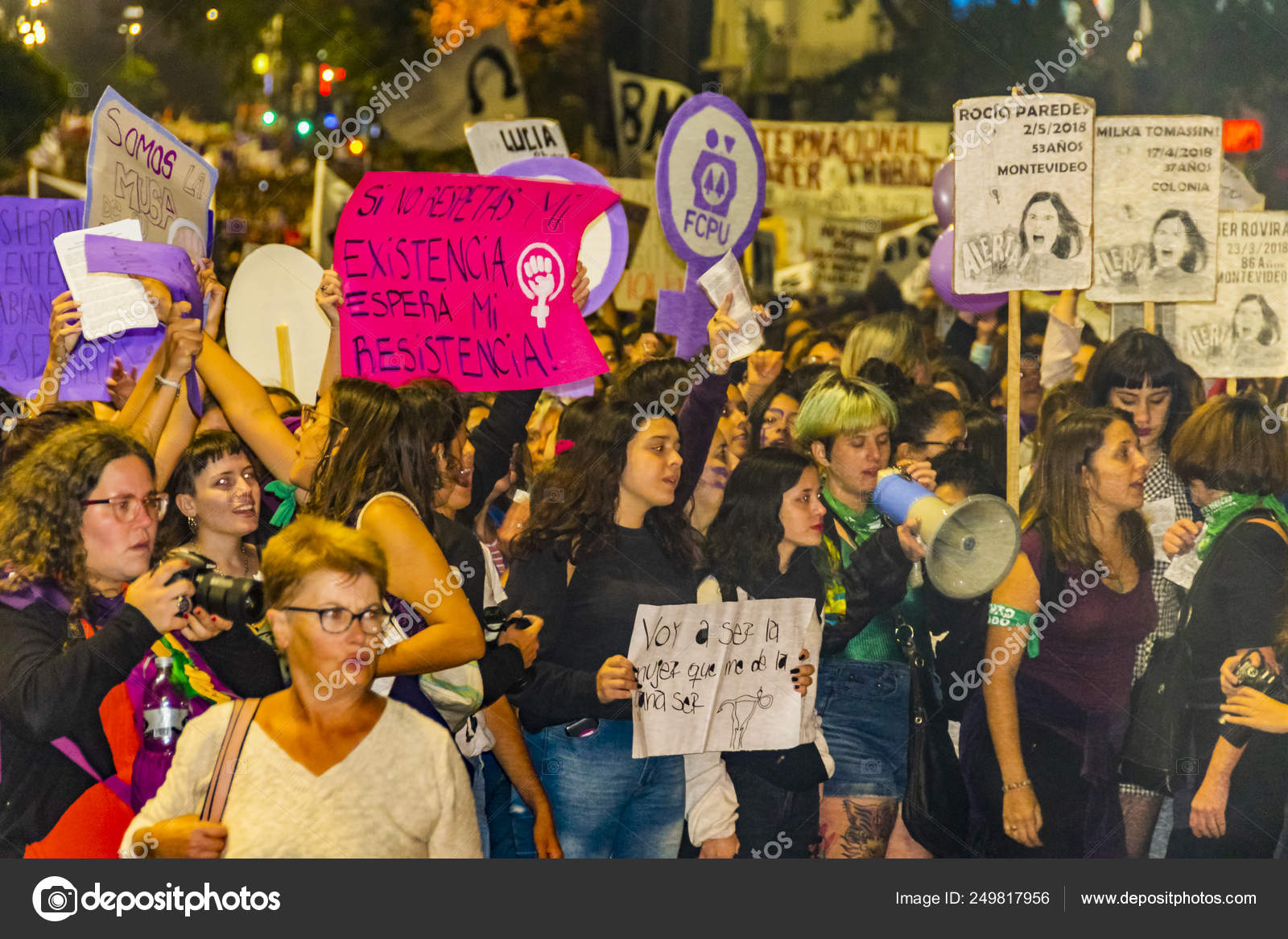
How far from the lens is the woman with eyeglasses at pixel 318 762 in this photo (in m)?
3.22

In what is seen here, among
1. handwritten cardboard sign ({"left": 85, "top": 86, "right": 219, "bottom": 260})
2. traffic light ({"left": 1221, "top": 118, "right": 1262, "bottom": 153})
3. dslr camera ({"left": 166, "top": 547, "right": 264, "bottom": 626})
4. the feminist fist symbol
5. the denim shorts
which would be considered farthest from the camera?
traffic light ({"left": 1221, "top": 118, "right": 1262, "bottom": 153})

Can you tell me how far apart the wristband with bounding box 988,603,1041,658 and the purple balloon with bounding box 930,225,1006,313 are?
3.52 ft

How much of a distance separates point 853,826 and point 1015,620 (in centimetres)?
90

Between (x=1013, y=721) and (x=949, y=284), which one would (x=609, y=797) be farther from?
(x=949, y=284)

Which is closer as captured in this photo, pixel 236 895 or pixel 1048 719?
pixel 236 895

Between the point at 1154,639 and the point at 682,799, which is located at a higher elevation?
the point at 1154,639

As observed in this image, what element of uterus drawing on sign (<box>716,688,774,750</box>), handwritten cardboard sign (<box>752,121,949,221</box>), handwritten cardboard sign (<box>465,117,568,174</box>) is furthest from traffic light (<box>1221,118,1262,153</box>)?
uterus drawing on sign (<box>716,688,774,750</box>)

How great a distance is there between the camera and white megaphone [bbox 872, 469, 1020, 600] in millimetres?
4211

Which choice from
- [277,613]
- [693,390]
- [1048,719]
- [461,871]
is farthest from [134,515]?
[1048,719]

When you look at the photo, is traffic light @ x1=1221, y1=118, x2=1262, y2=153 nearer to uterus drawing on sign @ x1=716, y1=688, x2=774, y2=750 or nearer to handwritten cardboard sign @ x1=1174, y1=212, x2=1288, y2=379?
handwritten cardboard sign @ x1=1174, y1=212, x2=1288, y2=379

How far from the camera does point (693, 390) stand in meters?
4.27

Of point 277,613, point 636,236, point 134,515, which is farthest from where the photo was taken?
point 636,236

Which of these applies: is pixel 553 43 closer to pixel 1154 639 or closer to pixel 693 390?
pixel 693 390

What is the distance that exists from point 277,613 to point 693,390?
160 cm
